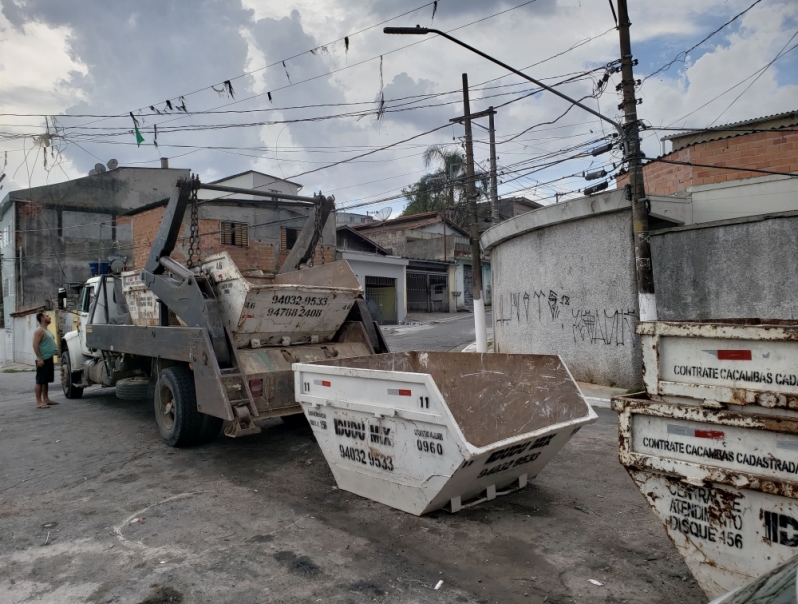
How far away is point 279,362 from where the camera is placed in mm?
6598

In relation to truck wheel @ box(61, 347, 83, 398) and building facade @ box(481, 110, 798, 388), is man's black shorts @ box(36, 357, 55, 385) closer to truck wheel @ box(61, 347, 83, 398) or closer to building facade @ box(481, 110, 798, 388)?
truck wheel @ box(61, 347, 83, 398)

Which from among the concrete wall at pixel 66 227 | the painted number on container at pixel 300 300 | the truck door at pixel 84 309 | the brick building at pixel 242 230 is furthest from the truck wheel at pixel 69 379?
the concrete wall at pixel 66 227

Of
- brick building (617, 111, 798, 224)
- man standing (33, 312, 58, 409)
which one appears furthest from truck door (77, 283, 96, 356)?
brick building (617, 111, 798, 224)

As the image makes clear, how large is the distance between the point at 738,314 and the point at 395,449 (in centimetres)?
757

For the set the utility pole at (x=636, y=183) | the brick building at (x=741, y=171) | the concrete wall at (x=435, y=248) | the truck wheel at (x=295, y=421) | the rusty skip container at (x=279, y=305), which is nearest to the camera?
the rusty skip container at (x=279, y=305)

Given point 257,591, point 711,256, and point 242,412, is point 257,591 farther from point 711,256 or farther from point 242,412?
point 711,256

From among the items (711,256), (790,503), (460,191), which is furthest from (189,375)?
(460,191)

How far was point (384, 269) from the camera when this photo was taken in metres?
31.8

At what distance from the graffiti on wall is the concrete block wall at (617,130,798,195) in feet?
11.5

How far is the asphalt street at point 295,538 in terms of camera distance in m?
3.51

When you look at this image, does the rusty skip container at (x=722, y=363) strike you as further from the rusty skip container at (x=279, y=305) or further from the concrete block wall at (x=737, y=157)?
the concrete block wall at (x=737, y=157)

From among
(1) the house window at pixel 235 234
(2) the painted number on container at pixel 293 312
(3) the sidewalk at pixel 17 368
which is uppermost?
(1) the house window at pixel 235 234

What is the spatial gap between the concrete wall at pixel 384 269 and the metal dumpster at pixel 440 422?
24541 millimetres

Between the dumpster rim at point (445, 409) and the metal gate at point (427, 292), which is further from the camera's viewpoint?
the metal gate at point (427, 292)
